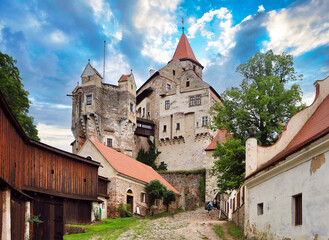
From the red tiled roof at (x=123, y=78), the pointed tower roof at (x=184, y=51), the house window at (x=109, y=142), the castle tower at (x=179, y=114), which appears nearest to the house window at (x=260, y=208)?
the house window at (x=109, y=142)

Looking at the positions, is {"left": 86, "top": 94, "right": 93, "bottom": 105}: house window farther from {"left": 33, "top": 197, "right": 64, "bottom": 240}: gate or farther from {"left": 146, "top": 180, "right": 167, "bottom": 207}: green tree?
{"left": 33, "top": 197, "right": 64, "bottom": 240}: gate

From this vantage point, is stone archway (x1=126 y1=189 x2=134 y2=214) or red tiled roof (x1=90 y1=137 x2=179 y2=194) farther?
stone archway (x1=126 y1=189 x2=134 y2=214)

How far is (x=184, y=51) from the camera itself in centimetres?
7012

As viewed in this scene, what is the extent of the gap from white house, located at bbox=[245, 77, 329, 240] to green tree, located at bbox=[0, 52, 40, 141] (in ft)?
70.8

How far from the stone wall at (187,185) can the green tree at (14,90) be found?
2127 cm

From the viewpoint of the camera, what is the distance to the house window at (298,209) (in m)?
12.4

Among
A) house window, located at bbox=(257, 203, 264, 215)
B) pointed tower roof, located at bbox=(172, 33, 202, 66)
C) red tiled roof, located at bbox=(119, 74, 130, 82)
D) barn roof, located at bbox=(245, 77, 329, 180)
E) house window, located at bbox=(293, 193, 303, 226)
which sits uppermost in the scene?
pointed tower roof, located at bbox=(172, 33, 202, 66)

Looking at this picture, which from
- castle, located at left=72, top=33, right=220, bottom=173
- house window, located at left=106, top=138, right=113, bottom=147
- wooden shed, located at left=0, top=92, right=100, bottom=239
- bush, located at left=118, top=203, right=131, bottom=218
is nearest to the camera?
wooden shed, located at left=0, top=92, right=100, bottom=239

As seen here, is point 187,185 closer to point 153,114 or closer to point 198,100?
point 198,100

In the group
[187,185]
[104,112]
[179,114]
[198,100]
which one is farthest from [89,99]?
[187,185]

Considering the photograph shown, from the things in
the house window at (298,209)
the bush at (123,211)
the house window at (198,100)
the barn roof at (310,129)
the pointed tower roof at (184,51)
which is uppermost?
the pointed tower roof at (184,51)

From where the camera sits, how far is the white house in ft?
36.0

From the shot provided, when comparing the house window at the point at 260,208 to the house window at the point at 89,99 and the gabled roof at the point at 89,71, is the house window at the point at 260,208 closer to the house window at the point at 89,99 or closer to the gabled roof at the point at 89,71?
the house window at the point at 89,99

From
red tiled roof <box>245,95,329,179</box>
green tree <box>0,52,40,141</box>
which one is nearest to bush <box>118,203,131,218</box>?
green tree <box>0,52,40,141</box>
